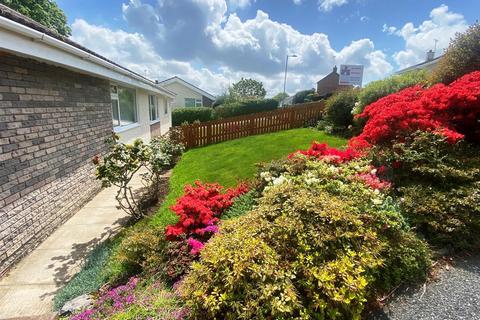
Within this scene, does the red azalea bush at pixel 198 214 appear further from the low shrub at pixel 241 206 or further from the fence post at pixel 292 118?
the fence post at pixel 292 118

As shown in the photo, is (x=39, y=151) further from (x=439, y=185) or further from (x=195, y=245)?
(x=439, y=185)

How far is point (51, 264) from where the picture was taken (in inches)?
150

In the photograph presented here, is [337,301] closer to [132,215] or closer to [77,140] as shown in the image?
[132,215]

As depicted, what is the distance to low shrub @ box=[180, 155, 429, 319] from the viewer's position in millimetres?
1979

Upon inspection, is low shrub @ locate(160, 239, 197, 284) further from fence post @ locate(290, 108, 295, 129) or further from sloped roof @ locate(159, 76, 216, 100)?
sloped roof @ locate(159, 76, 216, 100)

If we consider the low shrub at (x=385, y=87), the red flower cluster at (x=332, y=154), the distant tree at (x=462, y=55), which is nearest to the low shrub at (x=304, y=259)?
the red flower cluster at (x=332, y=154)

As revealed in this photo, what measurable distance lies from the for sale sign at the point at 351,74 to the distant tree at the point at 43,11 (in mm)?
33009

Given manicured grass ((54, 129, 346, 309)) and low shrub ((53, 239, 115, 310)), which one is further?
manicured grass ((54, 129, 346, 309))

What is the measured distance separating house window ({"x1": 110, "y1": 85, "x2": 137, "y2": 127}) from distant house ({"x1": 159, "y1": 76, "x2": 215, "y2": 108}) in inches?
749

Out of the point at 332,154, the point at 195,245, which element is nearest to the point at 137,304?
the point at 195,245

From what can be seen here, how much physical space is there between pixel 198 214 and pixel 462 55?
7151 mm

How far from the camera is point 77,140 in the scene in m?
5.88

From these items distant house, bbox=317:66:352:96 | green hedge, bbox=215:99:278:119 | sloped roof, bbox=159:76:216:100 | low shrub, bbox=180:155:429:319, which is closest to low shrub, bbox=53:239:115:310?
low shrub, bbox=180:155:429:319

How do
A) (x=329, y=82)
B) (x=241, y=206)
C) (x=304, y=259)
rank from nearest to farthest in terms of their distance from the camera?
1. (x=304, y=259)
2. (x=241, y=206)
3. (x=329, y=82)
